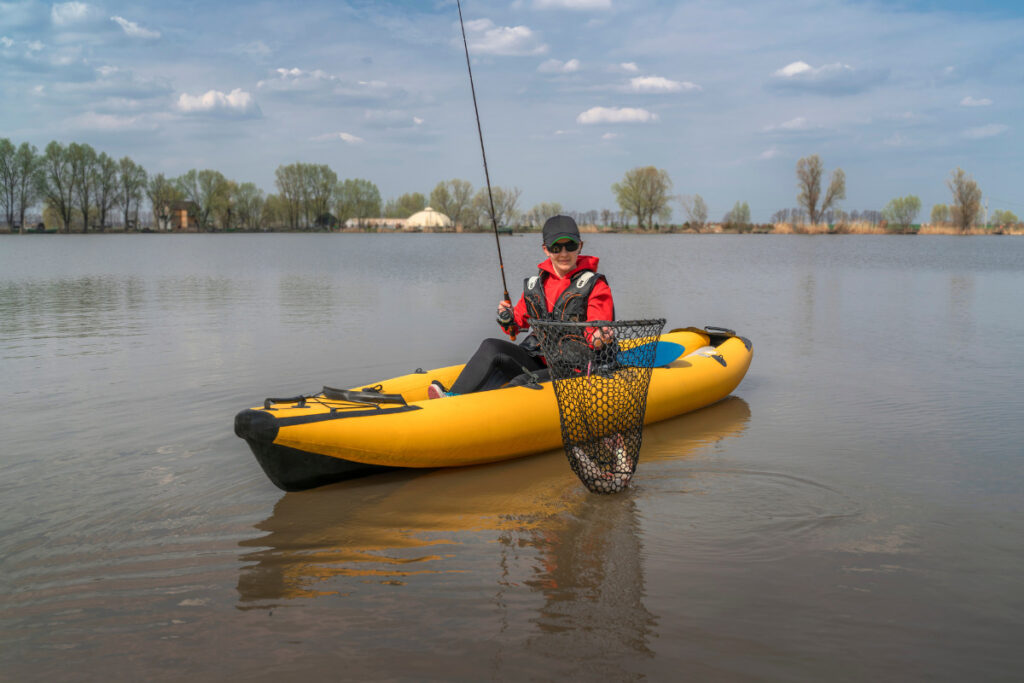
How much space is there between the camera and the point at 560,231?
4.97 metres

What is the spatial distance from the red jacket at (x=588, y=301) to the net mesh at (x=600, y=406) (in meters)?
0.36

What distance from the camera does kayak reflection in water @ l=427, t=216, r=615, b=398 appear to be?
504 centimetres

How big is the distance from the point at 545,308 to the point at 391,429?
56.8 inches

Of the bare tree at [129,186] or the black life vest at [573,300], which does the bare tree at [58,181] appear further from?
the black life vest at [573,300]

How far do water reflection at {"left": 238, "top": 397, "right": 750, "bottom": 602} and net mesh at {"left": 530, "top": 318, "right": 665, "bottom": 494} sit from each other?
188 millimetres

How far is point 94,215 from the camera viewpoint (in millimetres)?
85062

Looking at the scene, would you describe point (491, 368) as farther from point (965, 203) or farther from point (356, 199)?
point (356, 199)

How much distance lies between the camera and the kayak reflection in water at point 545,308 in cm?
504

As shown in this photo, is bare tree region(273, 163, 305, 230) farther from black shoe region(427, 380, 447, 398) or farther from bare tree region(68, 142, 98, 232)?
black shoe region(427, 380, 447, 398)

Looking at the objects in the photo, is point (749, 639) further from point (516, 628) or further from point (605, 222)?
point (605, 222)

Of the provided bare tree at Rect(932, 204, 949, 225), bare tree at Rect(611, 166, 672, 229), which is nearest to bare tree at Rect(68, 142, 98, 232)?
bare tree at Rect(611, 166, 672, 229)

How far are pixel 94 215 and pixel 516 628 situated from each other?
96134mm

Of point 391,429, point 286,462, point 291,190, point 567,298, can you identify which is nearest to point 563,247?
point 567,298

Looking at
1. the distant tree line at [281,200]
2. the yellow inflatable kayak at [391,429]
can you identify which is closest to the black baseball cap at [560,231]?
the yellow inflatable kayak at [391,429]
